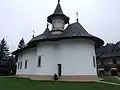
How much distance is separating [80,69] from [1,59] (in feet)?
140

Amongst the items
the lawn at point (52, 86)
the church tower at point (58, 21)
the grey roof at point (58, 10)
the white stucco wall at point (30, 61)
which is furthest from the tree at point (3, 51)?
the lawn at point (52, 86)

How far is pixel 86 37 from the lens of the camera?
732 inches

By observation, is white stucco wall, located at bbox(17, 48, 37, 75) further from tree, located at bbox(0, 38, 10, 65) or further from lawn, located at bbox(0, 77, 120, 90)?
tree, located at bbox(0, 38, 10, 65)

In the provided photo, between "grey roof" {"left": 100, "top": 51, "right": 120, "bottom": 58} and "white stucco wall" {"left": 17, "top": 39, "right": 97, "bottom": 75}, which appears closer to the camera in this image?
"white stucco wall" {"left": 17, "top": 39, "right": 97, "bottom": 75}

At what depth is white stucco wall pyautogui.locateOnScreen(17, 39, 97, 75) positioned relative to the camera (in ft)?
60.2

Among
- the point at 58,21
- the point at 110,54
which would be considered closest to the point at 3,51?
the point at 110,54

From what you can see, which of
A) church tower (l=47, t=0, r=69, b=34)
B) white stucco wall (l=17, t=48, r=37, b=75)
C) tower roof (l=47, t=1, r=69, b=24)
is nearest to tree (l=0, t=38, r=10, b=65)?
white stucco wall (l=17, t=48, r=37, b=75)

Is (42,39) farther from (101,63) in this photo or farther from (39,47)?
(101,63)

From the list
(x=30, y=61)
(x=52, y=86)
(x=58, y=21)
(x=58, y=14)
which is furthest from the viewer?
(x=58, y=21)

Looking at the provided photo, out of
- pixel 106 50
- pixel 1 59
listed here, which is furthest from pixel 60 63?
pixel 1 59

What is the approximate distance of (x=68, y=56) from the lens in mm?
18766

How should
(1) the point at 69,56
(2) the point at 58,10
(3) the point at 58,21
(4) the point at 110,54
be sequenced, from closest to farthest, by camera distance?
(1) the point at 69,56 < (3) the point at 58,21 < (2) the point at 58,10 < (4) the point at 110,54

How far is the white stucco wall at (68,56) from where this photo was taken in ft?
60.2

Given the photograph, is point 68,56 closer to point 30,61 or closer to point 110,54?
point 30,61
